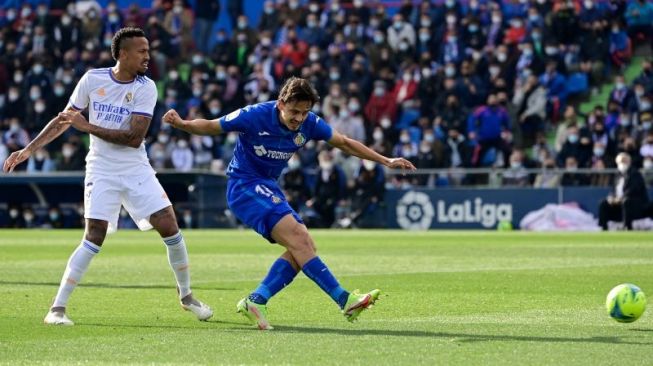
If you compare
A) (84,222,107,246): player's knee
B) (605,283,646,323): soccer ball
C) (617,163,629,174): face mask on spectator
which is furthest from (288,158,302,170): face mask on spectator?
(605,283,646,323): soccer ball

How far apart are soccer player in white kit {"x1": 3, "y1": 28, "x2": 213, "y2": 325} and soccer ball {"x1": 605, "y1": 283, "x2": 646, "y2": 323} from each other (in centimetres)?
307

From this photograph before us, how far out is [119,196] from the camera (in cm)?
1070

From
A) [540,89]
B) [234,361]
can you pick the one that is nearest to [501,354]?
[234,361]

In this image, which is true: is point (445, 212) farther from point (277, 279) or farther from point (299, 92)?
point (299, 92)

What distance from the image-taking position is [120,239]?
27625mm

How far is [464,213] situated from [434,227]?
2.74 feet

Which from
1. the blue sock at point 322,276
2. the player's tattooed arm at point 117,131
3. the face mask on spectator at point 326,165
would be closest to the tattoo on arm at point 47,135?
the player's tattooed arm at point 117,131

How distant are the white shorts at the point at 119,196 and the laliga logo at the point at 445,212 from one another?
21707 millimetres

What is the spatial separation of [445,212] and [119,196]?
73.1ft

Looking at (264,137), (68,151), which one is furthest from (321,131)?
(68,151)

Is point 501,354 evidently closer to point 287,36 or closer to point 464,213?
point 464,213

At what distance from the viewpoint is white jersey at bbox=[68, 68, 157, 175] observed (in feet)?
35.0

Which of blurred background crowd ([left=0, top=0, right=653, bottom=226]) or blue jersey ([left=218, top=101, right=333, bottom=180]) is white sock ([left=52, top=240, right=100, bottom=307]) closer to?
blue jersey ([left=218, top=101, right=333, bottom=180])

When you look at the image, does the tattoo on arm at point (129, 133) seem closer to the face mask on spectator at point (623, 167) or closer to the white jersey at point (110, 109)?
the white jersey at point (110, 109)
